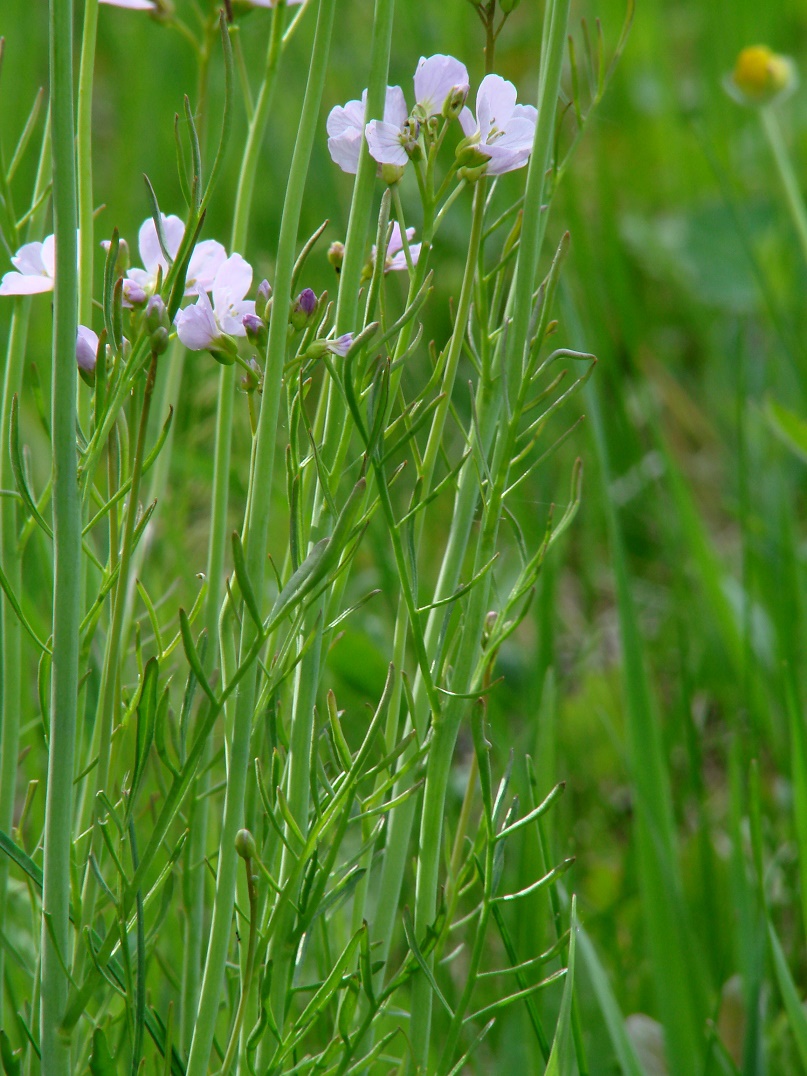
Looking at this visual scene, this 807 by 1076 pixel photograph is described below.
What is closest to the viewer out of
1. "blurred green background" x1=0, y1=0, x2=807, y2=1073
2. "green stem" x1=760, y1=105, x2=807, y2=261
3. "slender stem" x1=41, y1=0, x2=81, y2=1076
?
"slender stem" x1=41, y1=0, x2=81, y2=1076

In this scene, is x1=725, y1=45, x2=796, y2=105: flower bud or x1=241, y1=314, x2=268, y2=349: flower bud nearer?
x1=241, y1=314, x2=268, y2=349: flower bud

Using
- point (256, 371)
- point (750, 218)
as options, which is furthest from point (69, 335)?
point (750, 218)

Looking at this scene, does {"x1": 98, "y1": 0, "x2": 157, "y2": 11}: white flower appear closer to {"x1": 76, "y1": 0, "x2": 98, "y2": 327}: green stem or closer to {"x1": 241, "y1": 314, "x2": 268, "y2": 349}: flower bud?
{"x1": 76, "y1": 0, "x2": 98, "y2": 327}: green stem

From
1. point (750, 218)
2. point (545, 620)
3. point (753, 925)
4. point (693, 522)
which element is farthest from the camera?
point (750, 218)

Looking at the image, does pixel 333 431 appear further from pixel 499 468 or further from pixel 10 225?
pixel 10 225

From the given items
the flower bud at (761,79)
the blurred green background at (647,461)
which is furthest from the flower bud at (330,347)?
the flower bud at (761,79)

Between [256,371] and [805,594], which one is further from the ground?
[256,371]

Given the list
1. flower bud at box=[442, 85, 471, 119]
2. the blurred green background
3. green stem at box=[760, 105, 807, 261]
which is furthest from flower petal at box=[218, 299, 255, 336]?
green stem at box=[760, 105, 807, 261]

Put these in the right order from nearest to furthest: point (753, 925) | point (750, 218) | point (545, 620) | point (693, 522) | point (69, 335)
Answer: point (69, 335), point (753, 925), point (545, 620), point (693, 522), point (750, 218)
